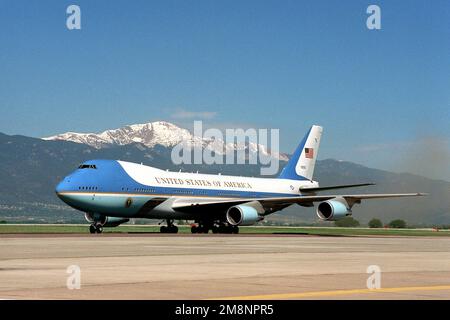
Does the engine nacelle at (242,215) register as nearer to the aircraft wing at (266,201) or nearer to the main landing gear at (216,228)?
the aircraft wing at (266,201)

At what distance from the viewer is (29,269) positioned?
2344cm

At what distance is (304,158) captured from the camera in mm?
84750

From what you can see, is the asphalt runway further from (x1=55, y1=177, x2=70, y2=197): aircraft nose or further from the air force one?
the air force one

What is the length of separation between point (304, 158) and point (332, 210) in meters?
19.7

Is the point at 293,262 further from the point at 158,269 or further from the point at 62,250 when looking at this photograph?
the point at 62,250

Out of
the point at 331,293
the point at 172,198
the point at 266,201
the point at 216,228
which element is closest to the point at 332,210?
the point at 266,201

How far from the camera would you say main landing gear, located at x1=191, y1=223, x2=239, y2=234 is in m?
68.7

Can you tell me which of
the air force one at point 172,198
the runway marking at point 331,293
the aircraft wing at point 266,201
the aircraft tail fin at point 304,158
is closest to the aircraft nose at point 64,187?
the air force one at point 172,198

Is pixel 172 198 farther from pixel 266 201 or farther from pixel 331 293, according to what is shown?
pixel 331 293

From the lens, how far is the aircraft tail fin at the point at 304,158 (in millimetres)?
83500

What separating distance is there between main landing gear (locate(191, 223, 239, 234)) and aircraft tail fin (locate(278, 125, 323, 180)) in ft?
45.5
